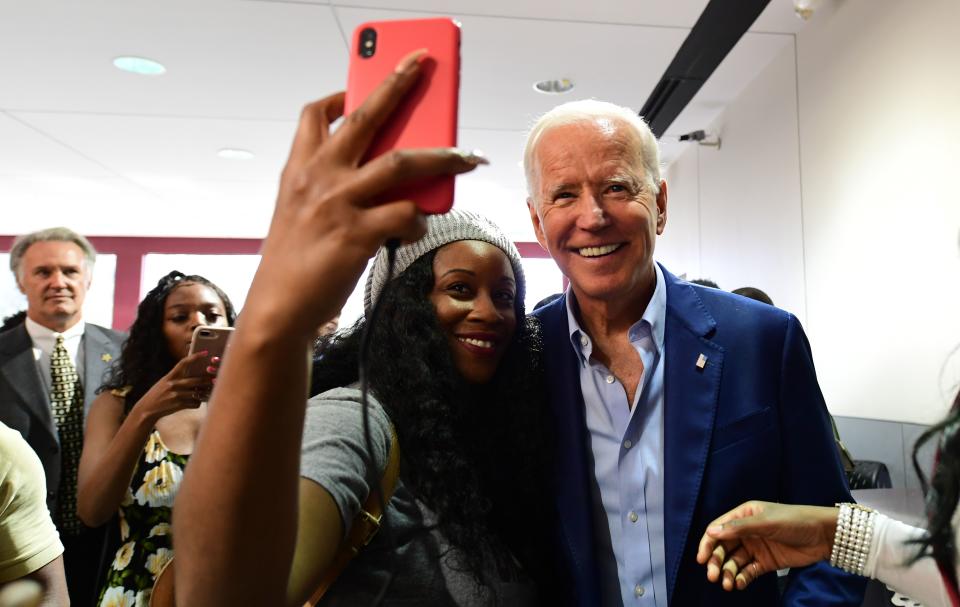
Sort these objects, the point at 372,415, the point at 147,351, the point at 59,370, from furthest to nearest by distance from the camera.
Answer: the point at 59,370 → the point at 147,351 → the point at 372,415

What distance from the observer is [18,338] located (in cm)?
286

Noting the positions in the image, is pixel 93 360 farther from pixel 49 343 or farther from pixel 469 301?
pixel 469 301

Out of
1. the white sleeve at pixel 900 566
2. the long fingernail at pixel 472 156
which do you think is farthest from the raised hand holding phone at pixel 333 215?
the white sleeve at pixel 900 566

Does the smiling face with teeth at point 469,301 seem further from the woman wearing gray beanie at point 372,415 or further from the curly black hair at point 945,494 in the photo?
the curly black hair at point 945,494

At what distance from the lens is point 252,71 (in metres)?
3.74

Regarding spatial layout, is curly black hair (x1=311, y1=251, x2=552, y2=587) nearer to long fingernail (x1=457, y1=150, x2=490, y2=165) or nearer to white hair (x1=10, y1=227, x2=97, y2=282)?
long fingernail (x1=457, y1=150, x2=490, y2=165)

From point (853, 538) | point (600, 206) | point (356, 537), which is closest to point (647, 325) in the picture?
point (600, 206)

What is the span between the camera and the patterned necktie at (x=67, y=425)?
8.16ft

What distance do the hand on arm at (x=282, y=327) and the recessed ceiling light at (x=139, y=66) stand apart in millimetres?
3700

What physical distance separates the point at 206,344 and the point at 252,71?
7.43ft

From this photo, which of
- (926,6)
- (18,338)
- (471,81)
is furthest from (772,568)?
(471,81)

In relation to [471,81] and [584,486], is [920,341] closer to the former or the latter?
[584,486]

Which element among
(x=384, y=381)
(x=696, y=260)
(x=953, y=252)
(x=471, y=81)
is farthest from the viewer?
(x=696, y=260)

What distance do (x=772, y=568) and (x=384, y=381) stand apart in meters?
0.71
